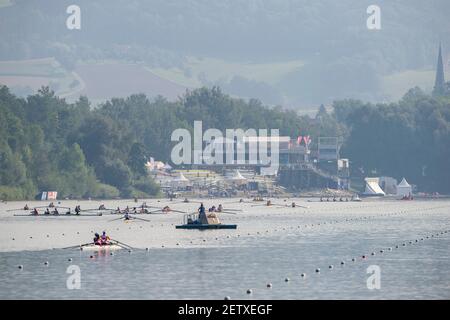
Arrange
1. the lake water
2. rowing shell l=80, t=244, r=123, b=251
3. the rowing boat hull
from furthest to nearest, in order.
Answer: the rowing boat hull
rowing shell l=80, t=244, r=123, b=251
the lake water

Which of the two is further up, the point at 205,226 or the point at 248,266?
the point at 205,226

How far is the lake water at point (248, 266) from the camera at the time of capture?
64188 mm

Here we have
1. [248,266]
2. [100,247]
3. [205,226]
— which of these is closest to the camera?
[248,266]

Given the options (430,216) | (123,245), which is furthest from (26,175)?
(123,245)

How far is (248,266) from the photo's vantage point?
76312 mm

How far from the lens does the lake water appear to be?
64188mm

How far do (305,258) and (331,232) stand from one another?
95.1ft

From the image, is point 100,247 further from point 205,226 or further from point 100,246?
point 205,226

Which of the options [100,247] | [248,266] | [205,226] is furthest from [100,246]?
[205,226]

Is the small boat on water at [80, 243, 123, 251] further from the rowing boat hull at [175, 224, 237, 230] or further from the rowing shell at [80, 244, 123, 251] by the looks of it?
the rowing boat hull at [175, 224, 237, 230]

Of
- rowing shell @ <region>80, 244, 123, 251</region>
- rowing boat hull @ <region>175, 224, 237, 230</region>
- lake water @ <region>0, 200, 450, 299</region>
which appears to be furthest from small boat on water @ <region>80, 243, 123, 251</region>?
rowing boat hull @ <region>175, 224, 237, 230</region>

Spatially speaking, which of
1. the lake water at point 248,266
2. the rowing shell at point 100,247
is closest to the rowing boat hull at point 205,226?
the lake water at point 248,266
